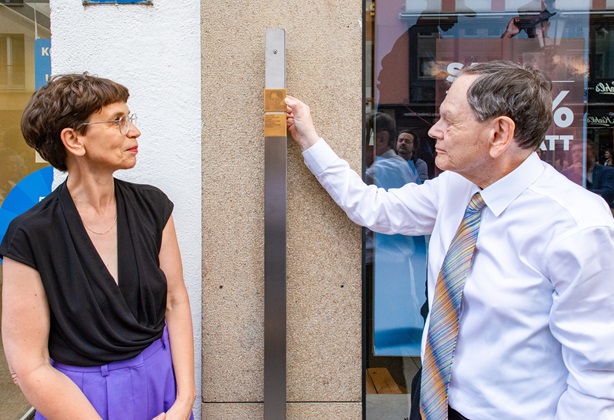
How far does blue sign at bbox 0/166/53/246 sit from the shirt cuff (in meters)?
1.43

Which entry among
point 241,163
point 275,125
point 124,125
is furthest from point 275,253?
point 124,125

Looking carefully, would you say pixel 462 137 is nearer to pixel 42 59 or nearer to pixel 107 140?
pixel 107 140

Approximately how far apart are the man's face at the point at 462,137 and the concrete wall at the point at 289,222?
2.40ft

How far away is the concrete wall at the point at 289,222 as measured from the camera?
2623 mm

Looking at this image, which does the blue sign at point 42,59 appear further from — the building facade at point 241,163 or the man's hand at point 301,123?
the man's hand at point 301,123

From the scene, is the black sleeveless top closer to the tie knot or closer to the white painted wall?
the white painted wall

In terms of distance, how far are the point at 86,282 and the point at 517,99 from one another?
1476 mm

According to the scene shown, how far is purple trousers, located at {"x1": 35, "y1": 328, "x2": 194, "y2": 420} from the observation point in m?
1.93

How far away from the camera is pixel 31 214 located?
1889 millimetres

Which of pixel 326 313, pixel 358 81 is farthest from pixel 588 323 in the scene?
pixel 358 81

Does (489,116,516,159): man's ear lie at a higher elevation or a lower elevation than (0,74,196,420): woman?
higher

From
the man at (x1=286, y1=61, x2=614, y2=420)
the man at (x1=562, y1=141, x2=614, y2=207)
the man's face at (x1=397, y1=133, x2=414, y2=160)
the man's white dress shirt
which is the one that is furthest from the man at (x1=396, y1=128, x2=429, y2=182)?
the man's white dress shirt

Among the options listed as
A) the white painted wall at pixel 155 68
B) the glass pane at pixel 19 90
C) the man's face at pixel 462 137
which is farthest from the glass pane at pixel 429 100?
the glass pane at pixel 19 90

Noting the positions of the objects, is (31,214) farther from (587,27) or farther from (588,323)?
(587,27)
